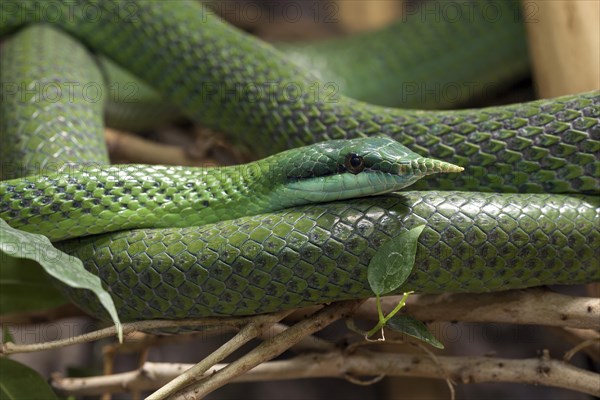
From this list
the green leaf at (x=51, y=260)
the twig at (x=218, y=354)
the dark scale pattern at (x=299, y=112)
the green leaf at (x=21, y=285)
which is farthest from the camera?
the green leaf at (x=21, y=285)

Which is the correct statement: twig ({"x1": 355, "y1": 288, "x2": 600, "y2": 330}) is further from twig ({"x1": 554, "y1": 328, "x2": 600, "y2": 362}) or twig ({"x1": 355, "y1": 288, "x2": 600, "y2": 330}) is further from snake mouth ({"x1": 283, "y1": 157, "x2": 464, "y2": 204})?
snake mouth ({"x1": 283, "y1": 157, "x2": 464, "y2": 204})

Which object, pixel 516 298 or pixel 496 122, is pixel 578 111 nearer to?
pixel 496 122

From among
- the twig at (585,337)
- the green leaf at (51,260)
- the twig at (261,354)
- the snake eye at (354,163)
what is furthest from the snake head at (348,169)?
the twig at (585,337)

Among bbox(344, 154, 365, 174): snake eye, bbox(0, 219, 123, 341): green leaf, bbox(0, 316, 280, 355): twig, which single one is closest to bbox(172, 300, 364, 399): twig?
bbox(0, 316, 280, 355): twig

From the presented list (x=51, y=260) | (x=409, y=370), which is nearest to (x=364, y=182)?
(x=409, y=370)

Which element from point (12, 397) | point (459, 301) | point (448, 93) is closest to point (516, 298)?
point (459, 301)

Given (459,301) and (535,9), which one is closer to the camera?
(459,301)

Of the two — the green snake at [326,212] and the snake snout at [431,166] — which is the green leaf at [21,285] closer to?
the green snake at [326,212]
